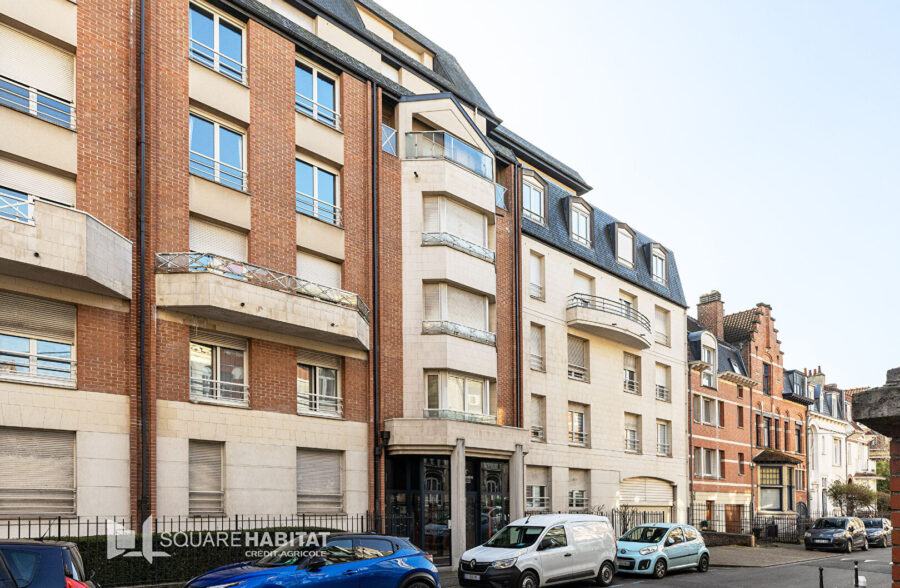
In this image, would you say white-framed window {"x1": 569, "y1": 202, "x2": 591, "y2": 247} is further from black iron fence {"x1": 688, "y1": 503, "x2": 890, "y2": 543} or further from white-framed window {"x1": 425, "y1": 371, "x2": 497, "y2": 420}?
black iron fence {"x1": 688, "y1": 503, "x2": 890, "y2": 543}

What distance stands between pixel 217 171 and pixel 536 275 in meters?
14.9

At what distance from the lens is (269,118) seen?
21.9 meters

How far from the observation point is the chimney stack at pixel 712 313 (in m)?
49.4

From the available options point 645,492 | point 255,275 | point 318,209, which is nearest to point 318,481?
point 255,275

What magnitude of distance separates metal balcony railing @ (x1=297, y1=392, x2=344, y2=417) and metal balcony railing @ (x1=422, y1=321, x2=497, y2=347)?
3772 mm

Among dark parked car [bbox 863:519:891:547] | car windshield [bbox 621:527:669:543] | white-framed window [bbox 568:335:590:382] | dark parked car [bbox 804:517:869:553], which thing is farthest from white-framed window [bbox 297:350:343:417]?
dark parked car [bbox 863:519:891:547]

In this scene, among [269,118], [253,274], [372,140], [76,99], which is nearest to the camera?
[76,99]

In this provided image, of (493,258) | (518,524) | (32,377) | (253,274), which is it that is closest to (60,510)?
(32,377)

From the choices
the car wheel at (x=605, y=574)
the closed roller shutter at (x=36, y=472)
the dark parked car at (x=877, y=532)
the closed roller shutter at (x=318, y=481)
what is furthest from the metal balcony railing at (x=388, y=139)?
the dark parked car at (x=877, y=532)

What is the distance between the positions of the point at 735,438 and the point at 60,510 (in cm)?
3887

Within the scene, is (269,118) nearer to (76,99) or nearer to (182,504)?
(76,99)

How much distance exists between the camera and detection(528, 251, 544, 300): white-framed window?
104 ft

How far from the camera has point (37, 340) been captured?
16625 millimetres

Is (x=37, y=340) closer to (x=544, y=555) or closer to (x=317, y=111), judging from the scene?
(x=317, y=111)
